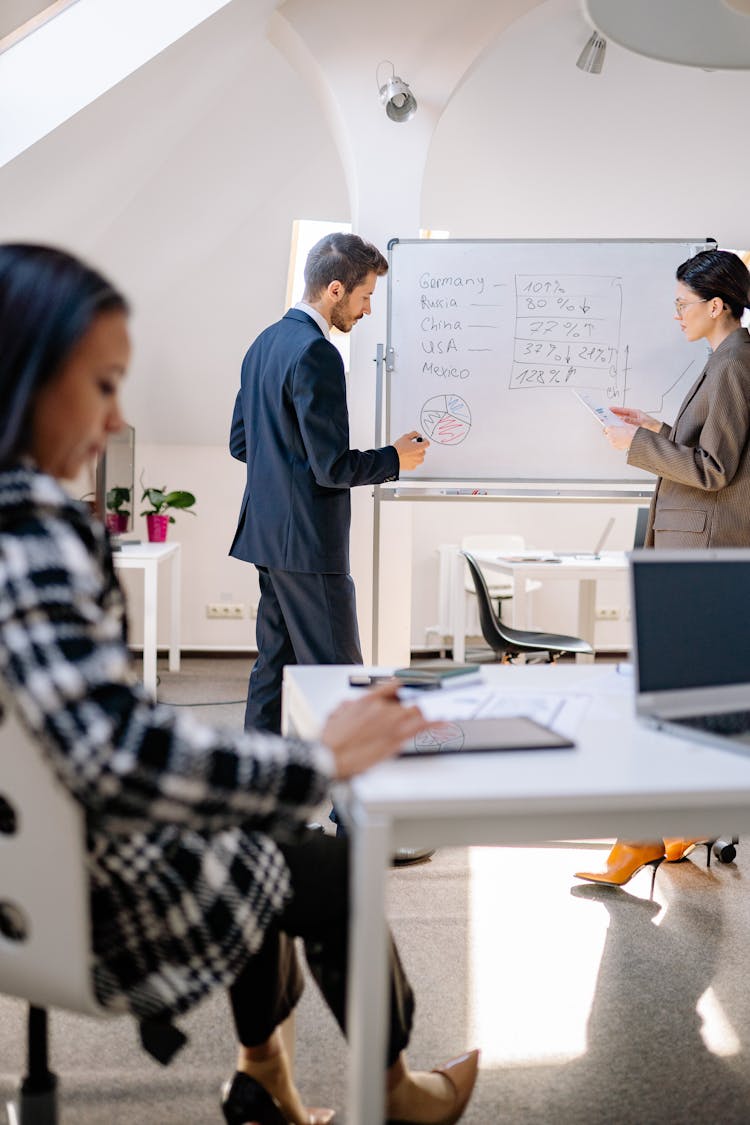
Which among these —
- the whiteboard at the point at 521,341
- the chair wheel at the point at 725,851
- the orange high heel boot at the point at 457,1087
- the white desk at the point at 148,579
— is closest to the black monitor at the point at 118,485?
the white desk at the point at 148,579

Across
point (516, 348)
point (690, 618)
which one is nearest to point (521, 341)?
point (516, 348)

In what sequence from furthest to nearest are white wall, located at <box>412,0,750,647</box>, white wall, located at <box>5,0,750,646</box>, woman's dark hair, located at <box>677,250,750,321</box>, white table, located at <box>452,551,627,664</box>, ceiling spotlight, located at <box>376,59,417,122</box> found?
white wall, located at <box>412,0,750,647</box>, white wall, located at <box>5,0,750,646</box>, white table, located at <box>452,551,627,664</box>, ceiling spotlight, located at <box>376,59,417,122</box>, woman's dark hair, located at <box>677,250,750,321</box>

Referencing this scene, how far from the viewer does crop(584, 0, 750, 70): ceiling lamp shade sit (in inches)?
60.9

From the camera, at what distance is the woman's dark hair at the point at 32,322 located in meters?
0.93

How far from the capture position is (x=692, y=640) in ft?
4.50

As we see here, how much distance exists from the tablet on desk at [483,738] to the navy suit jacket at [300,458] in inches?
54.5

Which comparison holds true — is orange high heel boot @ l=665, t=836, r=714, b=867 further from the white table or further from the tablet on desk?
the tablet on desk

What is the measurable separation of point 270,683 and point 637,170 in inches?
157

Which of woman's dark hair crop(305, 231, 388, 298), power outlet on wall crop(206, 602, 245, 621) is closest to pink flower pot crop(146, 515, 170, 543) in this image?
power outlet on wall crop(206, 602, 245, 621)

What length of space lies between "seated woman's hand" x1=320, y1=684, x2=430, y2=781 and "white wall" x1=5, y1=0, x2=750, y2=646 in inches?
133

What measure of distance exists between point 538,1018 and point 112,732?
1.36m

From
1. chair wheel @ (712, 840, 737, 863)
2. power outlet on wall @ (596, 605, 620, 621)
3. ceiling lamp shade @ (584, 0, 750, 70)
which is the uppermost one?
ceiling lamp shade @ (584, 0, 750, 70)

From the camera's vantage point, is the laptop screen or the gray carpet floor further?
the gray carpet floor

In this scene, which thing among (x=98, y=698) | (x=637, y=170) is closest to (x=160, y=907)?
(x=98, y=698)
